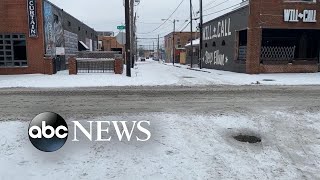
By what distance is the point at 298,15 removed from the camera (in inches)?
987

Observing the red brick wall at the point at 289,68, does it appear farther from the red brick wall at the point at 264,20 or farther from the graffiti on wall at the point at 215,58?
the graffiti on wall at the point at 215,58

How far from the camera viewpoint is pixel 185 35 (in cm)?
7469

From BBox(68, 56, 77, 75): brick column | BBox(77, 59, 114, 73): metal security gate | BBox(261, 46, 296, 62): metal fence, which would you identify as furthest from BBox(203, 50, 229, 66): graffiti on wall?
BBox(68, 56, 77, 75): brick column

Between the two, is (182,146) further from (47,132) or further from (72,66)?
(72,66)

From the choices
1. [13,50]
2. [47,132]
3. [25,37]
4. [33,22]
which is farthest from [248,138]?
[13,50]

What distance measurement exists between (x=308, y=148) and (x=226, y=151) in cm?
160

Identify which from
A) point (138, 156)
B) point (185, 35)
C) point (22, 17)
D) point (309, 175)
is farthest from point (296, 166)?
point (185, 35)

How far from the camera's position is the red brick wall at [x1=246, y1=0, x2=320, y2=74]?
24.8m

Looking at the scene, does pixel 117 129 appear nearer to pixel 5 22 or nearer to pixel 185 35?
pixel 5 22

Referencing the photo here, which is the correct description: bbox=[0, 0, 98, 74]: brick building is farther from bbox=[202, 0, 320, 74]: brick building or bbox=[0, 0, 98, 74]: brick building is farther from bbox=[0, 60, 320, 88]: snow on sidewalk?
bbox=[202, 0, 320, 74]: brick building

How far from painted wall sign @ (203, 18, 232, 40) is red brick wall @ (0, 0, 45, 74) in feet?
55.1

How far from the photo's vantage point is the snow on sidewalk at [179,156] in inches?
195

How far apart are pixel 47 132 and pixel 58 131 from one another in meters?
0.24

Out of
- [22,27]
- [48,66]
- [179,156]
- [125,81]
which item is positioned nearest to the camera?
[179,156]
